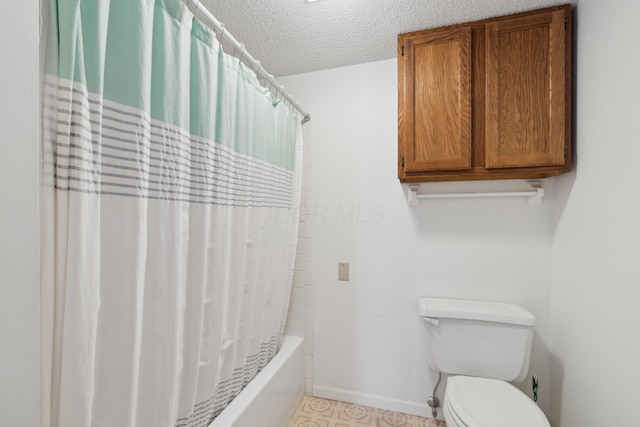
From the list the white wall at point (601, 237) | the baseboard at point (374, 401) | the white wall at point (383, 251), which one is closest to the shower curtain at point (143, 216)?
the white wall at point (383, 251)

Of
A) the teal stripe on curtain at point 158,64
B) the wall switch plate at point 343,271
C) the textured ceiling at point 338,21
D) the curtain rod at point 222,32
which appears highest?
the textured ceiling at point 338,21

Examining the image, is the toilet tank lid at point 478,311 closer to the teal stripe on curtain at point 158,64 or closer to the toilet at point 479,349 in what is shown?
the toilet at point 479,349

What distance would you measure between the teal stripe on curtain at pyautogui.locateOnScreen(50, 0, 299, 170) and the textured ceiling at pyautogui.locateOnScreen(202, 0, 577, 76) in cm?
39

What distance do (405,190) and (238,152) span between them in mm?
1013

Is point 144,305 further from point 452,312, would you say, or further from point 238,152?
point 452,312

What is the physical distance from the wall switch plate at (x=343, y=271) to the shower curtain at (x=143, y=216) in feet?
2.23

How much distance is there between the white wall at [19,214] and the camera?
16.0 inches

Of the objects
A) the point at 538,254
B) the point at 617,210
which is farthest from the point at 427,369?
the point at 617,210

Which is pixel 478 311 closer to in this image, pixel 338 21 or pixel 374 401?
pixel 374 401

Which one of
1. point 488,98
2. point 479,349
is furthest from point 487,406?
point 488,98

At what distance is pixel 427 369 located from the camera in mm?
1646

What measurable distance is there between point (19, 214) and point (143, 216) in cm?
33

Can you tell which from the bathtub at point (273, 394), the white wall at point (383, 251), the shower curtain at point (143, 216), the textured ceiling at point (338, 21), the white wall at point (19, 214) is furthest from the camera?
the white wall at point (383, 251)

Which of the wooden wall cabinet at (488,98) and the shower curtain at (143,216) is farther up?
the wooden wall cabinet at (488,98)
